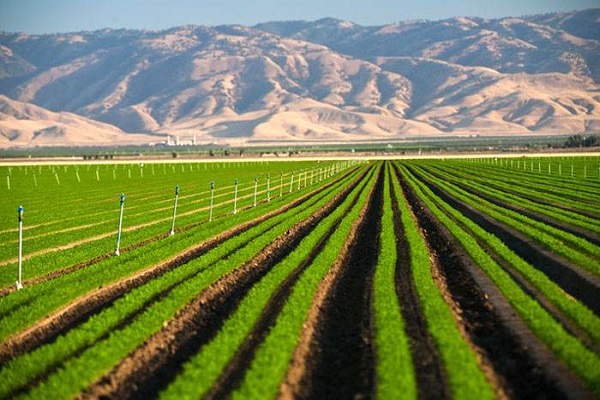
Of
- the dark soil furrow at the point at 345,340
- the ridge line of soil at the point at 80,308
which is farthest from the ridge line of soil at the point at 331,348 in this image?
the ridge line of soil at the point at 80,308

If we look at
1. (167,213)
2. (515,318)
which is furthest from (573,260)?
(167,213)

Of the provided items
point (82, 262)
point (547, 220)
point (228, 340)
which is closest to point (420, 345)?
point (228, 340)

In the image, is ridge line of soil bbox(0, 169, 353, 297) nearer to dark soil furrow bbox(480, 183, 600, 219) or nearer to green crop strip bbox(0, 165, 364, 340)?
green crop strip bbox(0, 165, 364, 340)

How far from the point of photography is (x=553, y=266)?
17.8m

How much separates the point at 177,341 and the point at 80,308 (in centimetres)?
299

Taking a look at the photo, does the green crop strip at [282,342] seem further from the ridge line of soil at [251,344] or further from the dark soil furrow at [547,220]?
the dark soil furrow at [547,220]

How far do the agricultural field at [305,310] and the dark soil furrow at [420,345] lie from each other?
0.12ft

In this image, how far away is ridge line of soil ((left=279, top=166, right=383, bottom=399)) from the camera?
9500 mm

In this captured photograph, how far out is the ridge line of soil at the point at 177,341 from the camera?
959 cm

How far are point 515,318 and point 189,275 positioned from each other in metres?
7.18

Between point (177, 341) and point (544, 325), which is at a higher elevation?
point (544, 325)

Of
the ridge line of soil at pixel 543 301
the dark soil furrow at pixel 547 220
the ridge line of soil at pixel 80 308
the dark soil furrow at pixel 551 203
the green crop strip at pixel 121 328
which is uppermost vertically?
the dark soil furrow at pixel 551 203

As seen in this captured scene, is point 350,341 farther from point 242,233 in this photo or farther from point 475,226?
point 475,226

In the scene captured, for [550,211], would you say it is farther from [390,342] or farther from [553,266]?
[390,342]
